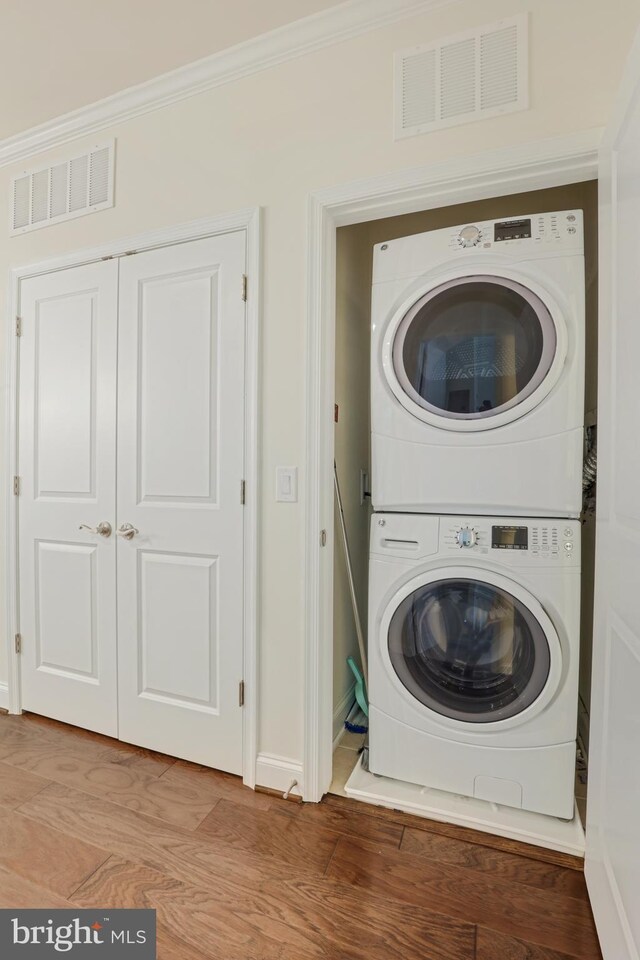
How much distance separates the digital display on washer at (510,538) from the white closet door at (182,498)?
92 cm

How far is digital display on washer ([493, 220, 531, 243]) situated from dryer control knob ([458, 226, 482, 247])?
0.05 m

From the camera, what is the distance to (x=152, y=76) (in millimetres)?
1836

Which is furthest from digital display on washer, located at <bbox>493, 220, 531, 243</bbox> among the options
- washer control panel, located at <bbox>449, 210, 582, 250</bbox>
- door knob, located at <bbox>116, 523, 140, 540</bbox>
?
door knob, located at <bbox>116, 523, 140, 540</bbox>

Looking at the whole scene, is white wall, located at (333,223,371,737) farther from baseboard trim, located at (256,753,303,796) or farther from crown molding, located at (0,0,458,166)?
crown molding, located at (0,0,458,166)

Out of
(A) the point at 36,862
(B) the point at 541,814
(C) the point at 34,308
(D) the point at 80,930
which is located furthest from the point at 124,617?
(B) the point at 541,814

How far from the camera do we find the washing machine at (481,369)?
1.44 m

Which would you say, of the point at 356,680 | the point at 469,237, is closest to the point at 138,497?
the point at 356,680

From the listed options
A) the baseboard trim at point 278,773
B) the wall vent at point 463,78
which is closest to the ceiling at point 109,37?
the wall vent at point 463,78

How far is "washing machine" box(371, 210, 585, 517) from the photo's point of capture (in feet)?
4.74

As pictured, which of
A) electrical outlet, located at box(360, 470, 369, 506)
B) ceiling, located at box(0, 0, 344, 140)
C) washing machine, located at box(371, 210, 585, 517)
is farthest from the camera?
electrical outlet, located at box(360, 470, 369, 506)

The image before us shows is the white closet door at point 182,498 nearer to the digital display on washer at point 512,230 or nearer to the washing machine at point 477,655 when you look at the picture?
the washing machine at point 477,655

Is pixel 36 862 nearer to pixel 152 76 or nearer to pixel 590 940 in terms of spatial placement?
pixel 590 940

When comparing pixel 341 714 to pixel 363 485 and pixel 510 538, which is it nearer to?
pixel 363 485

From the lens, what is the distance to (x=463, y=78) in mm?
1451
